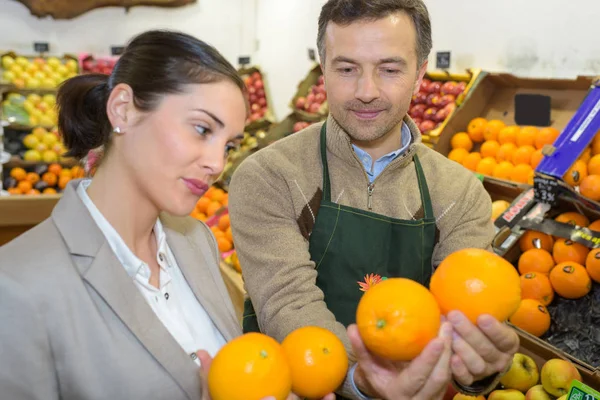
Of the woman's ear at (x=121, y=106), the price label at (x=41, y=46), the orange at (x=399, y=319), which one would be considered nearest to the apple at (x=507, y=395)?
the orange at (x=399, y=319)

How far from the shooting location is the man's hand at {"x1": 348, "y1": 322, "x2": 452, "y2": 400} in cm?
122

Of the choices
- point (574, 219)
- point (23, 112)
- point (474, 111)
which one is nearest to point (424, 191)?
point (574, 219)

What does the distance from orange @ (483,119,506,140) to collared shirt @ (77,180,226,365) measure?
9.11 ft

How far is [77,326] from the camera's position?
127 cm

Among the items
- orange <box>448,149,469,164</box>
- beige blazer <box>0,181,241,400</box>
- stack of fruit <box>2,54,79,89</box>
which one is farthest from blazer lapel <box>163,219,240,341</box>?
stack of fruit <box>2,54,79,89</box>

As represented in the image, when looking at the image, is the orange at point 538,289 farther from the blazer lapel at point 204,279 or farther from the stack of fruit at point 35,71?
the stack of fruit at point 35,71

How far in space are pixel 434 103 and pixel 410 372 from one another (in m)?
3.30

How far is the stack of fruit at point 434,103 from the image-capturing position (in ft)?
13.6

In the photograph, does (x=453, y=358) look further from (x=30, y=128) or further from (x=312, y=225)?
(x=30, y=128)

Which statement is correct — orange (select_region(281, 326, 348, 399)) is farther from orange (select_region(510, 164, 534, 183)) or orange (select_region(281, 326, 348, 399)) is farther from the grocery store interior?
orange (select_region(510, 164, 534, 183))

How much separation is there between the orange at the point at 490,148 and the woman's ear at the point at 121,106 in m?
2.85

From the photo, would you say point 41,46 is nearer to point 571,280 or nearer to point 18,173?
point 18,173

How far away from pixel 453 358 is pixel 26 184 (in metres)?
5.30

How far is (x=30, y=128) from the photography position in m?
5.78
